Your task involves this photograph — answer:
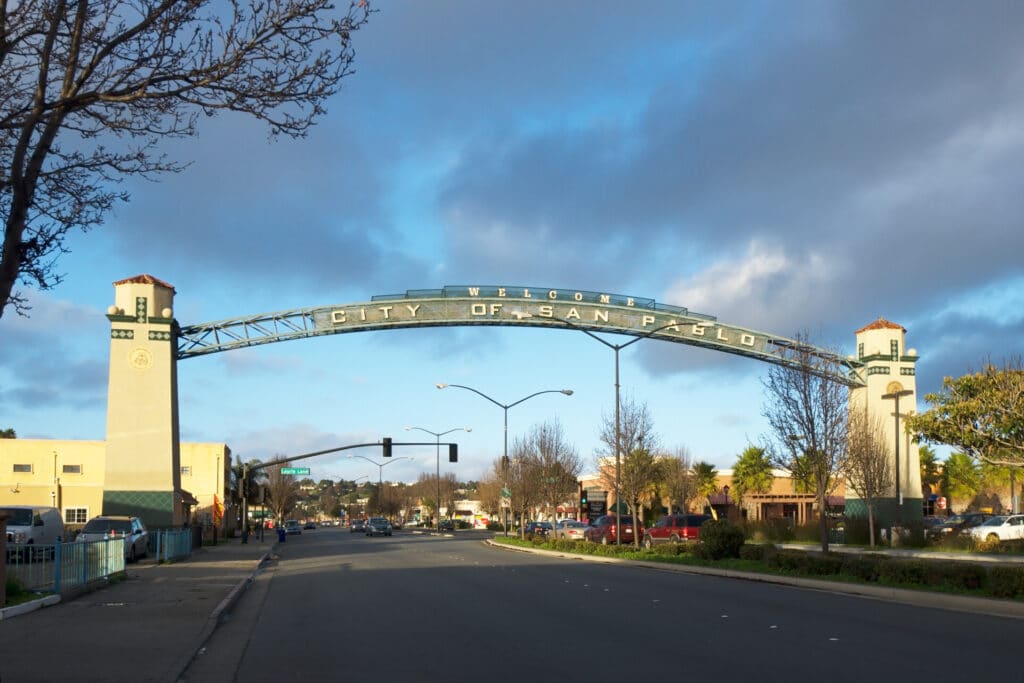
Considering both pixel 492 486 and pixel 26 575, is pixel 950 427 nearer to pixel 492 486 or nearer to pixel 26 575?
pixel 26 575

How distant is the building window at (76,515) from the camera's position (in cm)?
6316

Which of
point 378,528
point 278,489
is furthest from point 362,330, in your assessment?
point 278,489

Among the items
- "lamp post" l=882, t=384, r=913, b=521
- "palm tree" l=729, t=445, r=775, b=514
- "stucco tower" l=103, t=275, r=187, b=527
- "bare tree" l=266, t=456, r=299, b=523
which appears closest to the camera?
"stucco tower" l=103, t=275, r=187, b=527

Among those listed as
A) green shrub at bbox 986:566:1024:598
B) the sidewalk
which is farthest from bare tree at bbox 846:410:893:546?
the sidewalk

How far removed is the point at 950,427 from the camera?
34.2 meters

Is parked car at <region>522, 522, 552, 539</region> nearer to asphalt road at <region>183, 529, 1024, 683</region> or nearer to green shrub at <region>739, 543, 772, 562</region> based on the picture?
green shrub at <region>739, 543, 772, 562</region>

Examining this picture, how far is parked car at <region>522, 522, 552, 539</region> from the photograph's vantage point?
59656mm

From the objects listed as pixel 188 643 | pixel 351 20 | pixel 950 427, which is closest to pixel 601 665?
pixel 188 643

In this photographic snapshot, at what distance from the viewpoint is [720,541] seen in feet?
103

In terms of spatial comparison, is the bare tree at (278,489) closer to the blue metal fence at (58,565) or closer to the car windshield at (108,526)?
the car windshield at (108,526)

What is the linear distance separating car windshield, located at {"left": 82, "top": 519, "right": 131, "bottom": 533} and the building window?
30.5 meters

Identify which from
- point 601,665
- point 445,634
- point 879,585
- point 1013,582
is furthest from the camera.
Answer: point 879,585

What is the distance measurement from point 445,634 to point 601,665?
3.70 meters

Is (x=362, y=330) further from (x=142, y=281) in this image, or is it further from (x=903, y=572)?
(x=903, y=572)
